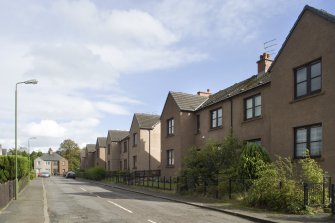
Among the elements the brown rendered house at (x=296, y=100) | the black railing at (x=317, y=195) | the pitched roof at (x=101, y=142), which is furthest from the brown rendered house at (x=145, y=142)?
the black railing at (x=317, y=195)

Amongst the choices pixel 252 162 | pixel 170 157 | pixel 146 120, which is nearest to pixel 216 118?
pixel 170 157

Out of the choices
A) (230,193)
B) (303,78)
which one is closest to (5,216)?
(230,193)

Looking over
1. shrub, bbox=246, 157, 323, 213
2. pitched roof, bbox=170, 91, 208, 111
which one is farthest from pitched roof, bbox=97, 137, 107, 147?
shrub, bbox=246, 157, 323, 213

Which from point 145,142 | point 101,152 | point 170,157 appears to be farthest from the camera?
point 101,152

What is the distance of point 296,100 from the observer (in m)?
22.4

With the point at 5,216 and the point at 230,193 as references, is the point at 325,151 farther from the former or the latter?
the point at 5,216

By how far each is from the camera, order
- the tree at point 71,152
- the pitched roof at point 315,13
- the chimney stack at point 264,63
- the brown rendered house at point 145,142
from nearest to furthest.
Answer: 1. the pitched roof at point 315,13
2. the chimney stack at point 264,63
3. the brown rendered house at point 145,142
4. the tree at point 71,152

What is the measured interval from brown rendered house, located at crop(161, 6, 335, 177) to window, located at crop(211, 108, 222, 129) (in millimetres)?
858

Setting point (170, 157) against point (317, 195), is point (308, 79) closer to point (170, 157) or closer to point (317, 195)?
point (317, 195)

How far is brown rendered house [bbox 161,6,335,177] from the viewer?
2030 cm

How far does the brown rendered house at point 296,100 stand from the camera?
20.3 m

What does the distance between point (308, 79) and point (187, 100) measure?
59.3ft

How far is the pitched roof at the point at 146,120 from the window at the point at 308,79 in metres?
32.9

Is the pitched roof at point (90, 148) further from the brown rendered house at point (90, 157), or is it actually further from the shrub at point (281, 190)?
the shrub at point (281, 190)
